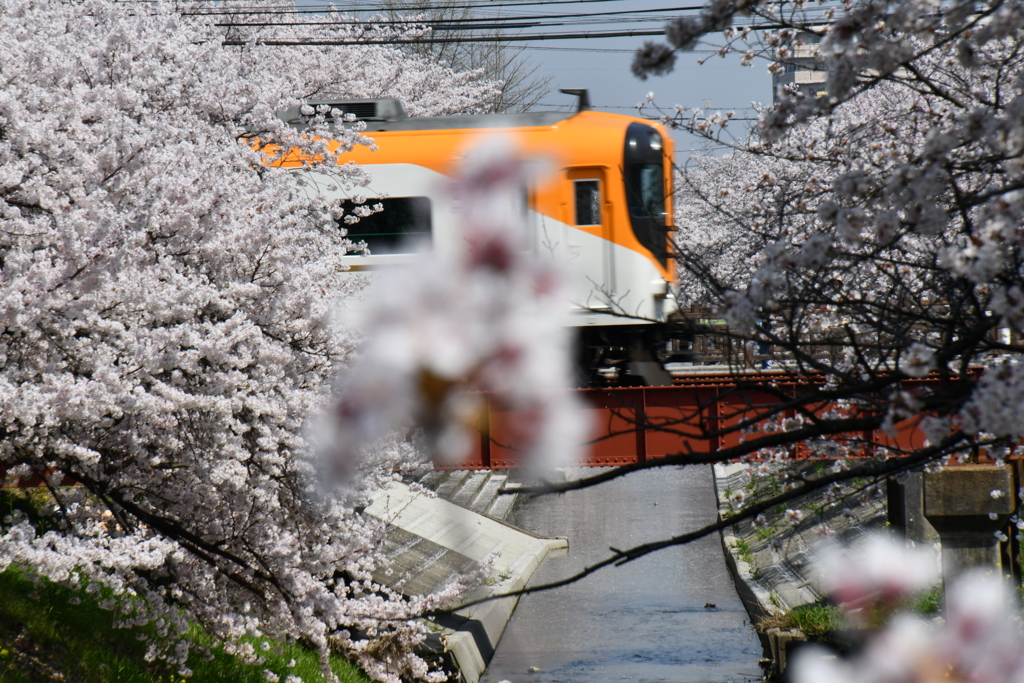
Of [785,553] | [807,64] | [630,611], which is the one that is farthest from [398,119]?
[785,553]

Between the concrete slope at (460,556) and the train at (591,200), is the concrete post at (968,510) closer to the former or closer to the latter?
the train at (591,200)

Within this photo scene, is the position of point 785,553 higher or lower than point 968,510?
lower

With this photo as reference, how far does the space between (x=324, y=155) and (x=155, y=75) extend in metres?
1.95

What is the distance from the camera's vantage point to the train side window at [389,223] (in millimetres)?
11508

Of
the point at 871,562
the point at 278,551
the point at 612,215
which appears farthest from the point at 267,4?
the point at 871,562

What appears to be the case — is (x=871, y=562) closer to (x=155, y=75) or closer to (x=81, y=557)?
(x=81, y=557)

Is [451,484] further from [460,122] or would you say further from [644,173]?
[644,173]

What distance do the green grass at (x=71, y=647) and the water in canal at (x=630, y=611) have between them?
5889 mm

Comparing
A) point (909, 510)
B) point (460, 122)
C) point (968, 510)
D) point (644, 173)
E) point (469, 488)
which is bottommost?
point (469, 488)

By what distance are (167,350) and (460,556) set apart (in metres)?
11.9

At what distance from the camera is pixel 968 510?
993 cm

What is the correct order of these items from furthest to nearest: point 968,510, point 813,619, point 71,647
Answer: point 813,619
point 968,510
point 71,647

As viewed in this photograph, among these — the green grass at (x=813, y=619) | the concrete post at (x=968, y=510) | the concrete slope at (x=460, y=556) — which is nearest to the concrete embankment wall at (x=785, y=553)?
the green grass at (x=813, y=619)

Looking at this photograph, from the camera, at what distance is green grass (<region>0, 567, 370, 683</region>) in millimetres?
7711
